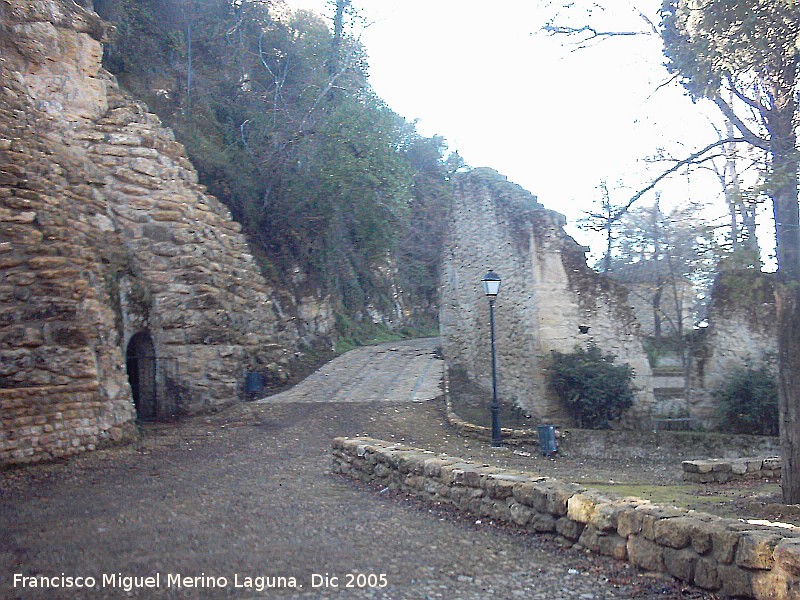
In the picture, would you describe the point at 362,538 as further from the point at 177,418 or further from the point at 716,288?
the point at 716,288

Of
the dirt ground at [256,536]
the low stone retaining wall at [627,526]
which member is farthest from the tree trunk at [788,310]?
the dirt ground at [256,536]

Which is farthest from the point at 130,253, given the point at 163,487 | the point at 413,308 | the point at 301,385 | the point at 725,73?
the point at 413,308

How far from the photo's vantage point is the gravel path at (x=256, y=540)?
16.0 ft

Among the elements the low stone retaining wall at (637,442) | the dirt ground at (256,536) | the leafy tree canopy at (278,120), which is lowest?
the low stone retaining wall at (637,442)

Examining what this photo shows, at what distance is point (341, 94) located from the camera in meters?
23.1

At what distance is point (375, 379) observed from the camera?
18125 mm

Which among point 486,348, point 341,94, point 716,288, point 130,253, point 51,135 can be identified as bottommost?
point 486,348

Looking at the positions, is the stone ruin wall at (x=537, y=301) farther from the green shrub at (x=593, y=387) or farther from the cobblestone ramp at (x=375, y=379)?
the cobblestone ramp at (x=375, y=379)

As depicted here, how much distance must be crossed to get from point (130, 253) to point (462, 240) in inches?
300

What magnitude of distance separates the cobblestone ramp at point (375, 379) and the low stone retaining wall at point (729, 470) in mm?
6622

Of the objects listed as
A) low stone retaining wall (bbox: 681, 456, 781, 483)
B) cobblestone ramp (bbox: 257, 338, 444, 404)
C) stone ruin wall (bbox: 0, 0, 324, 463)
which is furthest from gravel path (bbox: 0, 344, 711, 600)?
cobblestone ramp (bbox: 257, 338, 444, 404)

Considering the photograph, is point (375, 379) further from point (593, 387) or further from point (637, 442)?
point (637, 442)

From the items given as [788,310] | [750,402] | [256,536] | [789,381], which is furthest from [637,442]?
[256,536]

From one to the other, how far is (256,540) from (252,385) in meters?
10.6
